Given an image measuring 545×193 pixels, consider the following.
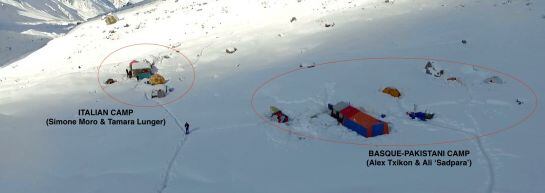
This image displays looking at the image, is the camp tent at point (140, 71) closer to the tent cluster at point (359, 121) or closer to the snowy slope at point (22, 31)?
the tent cluster at point (359, 121)

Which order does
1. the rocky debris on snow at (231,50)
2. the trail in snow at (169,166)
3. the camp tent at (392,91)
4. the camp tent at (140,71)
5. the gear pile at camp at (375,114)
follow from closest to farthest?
the trail in snow at (169,166), the gear pile at camp at (375,114), the camp tent at (392,91), the camp tent at (140,71), the rocky debris on snow at (231,50)

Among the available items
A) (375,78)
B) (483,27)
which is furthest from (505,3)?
(375,78)

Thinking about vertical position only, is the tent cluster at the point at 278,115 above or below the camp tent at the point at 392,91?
below

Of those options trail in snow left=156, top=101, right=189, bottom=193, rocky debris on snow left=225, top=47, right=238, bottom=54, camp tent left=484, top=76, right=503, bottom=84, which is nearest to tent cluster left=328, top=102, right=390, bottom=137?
trail in snow left=156, top=101, right=189, bottom=193

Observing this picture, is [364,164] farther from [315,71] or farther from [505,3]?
[505,3]

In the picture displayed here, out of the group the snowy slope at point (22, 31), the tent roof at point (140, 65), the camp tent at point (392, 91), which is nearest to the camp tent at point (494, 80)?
the camp tent at point (392, 91)

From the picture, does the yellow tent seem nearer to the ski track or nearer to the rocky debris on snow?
the rocky debris on snow
